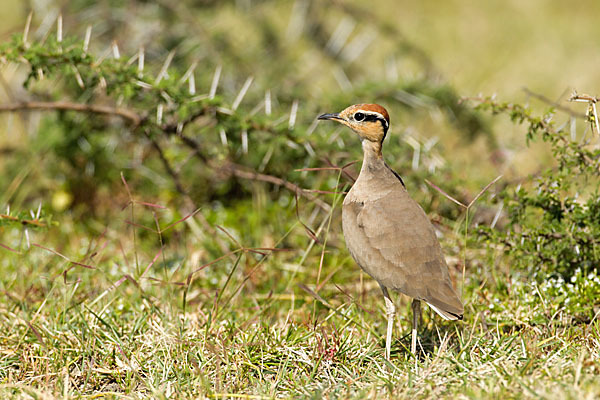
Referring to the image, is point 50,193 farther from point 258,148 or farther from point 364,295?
point 364,295

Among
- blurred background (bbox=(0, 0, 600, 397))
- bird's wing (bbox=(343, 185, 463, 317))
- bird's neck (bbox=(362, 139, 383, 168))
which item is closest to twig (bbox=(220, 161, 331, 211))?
blurred background (bbox=(0, 0, 600, 397))

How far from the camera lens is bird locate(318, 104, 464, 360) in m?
3.17

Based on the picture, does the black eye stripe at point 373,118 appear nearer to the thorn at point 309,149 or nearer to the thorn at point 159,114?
the thorn at point 309,149

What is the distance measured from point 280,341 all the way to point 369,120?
1.22 metres

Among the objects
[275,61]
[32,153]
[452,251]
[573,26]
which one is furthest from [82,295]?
[573,26]

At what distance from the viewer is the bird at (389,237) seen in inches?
125

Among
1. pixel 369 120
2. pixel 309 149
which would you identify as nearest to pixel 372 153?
pixel 369 120

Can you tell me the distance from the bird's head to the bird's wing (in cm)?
33

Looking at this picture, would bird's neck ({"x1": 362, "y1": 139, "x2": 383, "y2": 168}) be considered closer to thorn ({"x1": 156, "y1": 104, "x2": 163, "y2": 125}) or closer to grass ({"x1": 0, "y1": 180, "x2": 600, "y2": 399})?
grass ({"x1": 0, "y1": 180, "x2": 600, "y2": 399})

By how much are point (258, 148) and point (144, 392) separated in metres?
2.09

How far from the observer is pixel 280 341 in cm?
354

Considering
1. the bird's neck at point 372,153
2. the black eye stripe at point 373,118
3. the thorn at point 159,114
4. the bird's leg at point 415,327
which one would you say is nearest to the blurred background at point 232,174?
the thorn at point 159,114

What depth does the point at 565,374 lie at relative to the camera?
295cm

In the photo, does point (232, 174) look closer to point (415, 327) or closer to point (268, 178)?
point (268, 178)
